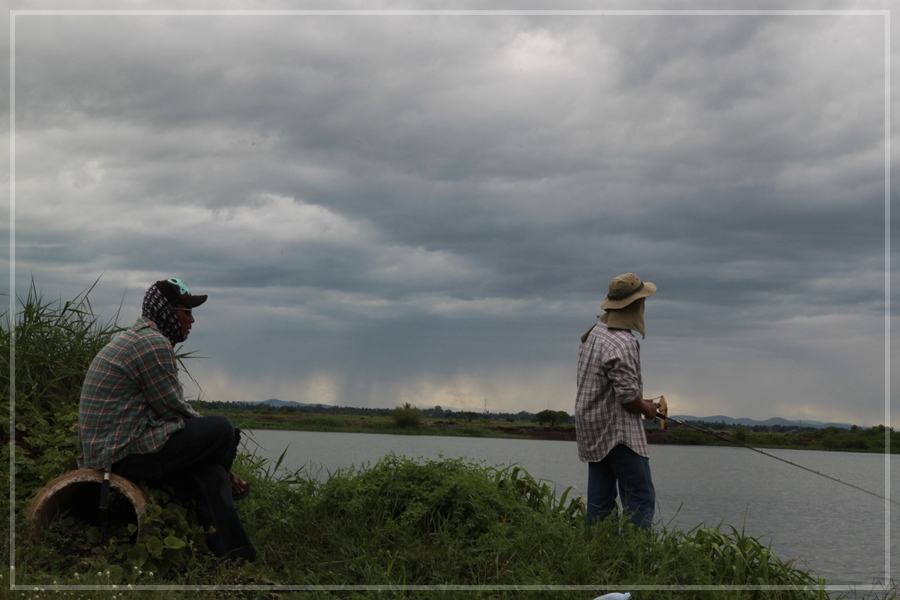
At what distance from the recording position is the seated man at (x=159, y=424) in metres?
4.59

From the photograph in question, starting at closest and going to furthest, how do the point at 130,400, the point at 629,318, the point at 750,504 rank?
1. the point at 130,400
2. the point at 629,318
3. the point at 750,504

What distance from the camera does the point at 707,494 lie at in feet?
33.7

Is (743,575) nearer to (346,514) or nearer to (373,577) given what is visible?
(373,577)

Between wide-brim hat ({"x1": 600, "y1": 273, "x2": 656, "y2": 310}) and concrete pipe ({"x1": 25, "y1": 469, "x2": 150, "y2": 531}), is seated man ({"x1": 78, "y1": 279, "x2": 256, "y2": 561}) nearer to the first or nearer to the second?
concrete pipe ({"x1": 25, "y1": 469, "x2": 150, "y2": 531})

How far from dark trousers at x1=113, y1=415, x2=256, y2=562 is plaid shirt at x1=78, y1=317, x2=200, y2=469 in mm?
84

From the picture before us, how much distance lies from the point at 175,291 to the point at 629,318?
307 centimetres

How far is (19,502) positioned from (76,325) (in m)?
2.67

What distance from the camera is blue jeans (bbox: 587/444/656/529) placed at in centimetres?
521

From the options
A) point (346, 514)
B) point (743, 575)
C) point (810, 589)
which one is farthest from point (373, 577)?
point (810, 589)

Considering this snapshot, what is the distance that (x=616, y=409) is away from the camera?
530 centimetres

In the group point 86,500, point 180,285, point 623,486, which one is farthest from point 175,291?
point 623,486

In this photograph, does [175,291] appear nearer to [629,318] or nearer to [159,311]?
[159,311]

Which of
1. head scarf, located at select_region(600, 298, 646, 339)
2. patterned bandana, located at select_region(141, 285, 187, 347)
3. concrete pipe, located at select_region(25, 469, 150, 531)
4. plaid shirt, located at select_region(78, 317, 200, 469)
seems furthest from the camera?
head scarf, located at select_region(600, 298, 646, 339)

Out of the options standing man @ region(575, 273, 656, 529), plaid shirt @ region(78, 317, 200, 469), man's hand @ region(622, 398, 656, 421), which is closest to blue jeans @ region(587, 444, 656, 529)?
standing man @ region(575, 273, 656, 529)
